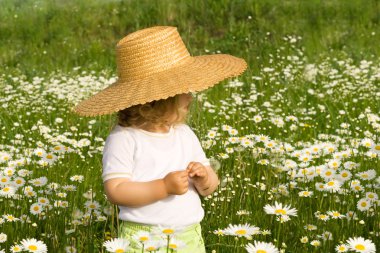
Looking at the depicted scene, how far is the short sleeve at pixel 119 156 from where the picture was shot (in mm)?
2518

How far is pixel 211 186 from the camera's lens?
273 centimetres

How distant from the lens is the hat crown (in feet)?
8.93

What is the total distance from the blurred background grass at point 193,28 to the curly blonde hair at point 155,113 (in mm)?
5335

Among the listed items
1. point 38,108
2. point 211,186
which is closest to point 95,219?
point 211,186

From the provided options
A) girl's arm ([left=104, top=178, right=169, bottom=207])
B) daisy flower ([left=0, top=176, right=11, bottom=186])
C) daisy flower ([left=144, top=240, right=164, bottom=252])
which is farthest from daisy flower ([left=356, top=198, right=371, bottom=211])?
daisy flower ([left=0, top=176, right=11, bottom=186])

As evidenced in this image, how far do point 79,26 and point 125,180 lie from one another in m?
8.04

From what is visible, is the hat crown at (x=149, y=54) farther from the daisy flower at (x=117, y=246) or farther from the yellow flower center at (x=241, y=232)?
the daisy flower at (x=117, y=246)

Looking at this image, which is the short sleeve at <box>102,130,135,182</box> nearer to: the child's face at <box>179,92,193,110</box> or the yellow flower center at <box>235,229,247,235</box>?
the child's face at <box>179,92,193,110</box>

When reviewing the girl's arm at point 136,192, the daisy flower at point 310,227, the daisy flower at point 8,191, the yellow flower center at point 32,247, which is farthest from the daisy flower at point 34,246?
the daisy flower at point 310,227

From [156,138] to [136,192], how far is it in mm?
271

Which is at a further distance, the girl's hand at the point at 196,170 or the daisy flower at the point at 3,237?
the daisy flower at the point at 3,237

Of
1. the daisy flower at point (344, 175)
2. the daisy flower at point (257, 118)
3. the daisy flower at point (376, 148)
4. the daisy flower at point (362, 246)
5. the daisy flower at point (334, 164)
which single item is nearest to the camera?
the daisy flower at point (362, 246)

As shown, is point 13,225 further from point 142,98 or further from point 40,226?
point 142,98

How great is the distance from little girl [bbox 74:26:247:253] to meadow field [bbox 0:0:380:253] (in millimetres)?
226
